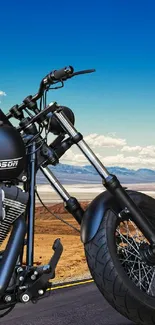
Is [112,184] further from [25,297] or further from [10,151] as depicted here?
[25,297]

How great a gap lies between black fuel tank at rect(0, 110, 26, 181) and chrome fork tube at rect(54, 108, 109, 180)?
512 mm

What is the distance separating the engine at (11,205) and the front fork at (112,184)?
702mm

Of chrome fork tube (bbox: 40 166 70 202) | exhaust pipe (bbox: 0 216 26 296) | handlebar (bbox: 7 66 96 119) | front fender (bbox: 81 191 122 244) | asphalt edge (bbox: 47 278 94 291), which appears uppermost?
handlebar (bbox: 7 66 96 119)

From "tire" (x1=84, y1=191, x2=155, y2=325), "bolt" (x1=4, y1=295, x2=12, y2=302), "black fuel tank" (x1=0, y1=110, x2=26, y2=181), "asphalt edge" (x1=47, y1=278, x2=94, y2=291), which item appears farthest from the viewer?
"asphalt edge" (x1=47, y1=278, x2=94, y2=291)

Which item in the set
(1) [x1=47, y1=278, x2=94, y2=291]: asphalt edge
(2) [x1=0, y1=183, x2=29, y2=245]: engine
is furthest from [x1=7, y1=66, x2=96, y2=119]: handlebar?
(1) [x1=47, y1=278, x2=94, y2=291]: asphalt edge

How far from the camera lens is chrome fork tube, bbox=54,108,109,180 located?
5.01m

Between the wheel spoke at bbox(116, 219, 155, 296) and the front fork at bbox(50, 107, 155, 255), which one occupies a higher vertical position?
the front fork at bbox(50, 107, 155, 255)

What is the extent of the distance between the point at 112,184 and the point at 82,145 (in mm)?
459

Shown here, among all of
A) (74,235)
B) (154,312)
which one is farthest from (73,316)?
(74,235)

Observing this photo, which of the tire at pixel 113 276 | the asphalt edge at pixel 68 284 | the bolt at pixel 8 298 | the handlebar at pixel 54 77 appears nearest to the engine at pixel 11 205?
the bolt at pixel 8 298

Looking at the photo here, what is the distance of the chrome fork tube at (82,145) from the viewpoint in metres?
5.01

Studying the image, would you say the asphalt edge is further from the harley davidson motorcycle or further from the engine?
the engine

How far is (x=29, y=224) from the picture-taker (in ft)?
16.0

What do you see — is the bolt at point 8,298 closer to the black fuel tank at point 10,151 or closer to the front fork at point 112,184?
the black fuel tank at point 10,151
